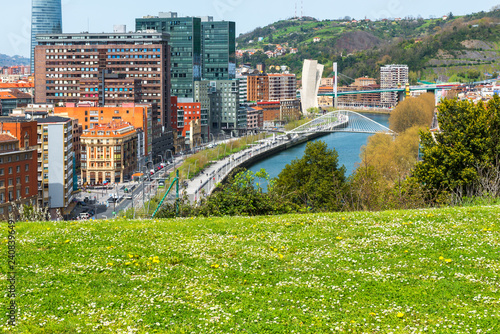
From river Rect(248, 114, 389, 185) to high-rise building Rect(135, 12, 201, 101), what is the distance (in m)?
10.3

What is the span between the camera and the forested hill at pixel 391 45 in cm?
9438

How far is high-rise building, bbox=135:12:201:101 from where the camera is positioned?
56000mm

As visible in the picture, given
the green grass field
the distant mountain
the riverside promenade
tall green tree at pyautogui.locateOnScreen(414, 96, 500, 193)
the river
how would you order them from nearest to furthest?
the green grass field < tall green tree at pyautogui.locateOnScreen(414, 96, 500, 193) < the riverside promenade < the river < the distant mountain

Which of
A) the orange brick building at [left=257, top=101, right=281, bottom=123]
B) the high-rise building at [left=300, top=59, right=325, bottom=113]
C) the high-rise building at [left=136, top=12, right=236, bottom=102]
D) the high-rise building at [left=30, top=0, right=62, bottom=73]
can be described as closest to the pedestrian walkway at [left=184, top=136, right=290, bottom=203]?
the high-rise building at [left=136, top=12, right=236, bottom=102]

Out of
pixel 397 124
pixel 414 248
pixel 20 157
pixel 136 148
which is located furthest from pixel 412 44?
pixel 414 248

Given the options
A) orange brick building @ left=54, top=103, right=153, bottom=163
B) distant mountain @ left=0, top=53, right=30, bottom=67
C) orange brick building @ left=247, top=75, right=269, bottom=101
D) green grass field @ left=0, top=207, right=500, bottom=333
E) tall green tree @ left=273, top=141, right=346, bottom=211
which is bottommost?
tall green tree @ left=273, top=141, right=346, bottom=211

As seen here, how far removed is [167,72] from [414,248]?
4243cm

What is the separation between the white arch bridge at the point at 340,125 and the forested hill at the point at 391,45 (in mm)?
30440

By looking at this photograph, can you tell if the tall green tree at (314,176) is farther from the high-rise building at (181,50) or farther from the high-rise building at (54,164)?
the high-rise building at (181,50)

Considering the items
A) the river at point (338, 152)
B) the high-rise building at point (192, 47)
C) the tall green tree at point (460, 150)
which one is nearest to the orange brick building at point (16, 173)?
the river at point (338, 152)

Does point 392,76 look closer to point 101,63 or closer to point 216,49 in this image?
point 216,49

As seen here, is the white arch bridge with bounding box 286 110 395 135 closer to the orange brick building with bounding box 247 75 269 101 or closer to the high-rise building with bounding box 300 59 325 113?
the high-rise building with bounding box 300 59 325 113

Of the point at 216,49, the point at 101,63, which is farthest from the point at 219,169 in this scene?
the point at 216,49

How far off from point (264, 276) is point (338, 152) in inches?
1485
